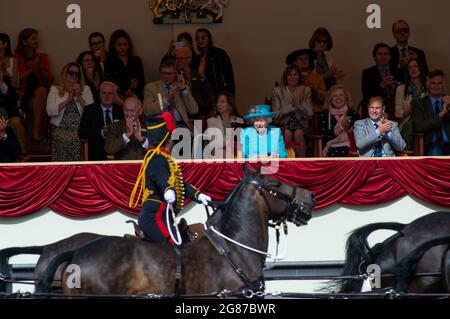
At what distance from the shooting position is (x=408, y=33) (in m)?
21.2

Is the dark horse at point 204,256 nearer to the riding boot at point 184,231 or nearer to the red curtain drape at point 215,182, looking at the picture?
the riding boot at point 184,231

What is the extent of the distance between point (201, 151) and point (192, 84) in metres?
1.89

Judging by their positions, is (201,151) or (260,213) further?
(201,151)

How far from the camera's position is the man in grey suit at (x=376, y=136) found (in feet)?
58.2

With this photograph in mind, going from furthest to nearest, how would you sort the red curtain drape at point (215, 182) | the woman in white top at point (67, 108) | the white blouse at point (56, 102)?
the white blouse at point (56, 102) → the woman in white top at point (67, 108) → the red curtain drape at point (215, 182)

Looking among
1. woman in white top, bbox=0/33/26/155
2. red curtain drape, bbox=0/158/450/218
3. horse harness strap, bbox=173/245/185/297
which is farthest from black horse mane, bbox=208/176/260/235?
woman in white top, bbox=0/33/26/155

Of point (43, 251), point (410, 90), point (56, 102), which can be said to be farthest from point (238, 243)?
point (410, 90)

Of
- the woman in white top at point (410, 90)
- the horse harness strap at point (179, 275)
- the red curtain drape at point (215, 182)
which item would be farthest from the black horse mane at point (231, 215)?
the woman in white top at point (410, 90)

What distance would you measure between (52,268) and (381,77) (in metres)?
7.98

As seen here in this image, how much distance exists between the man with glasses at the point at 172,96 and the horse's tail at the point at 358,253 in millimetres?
3930

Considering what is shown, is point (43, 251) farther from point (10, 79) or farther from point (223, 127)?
point (10, 79)

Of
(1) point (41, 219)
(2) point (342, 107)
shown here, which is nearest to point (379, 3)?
(2) point (342, 107)

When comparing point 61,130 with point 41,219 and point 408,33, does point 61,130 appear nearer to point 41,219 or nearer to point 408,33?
point 41,219
